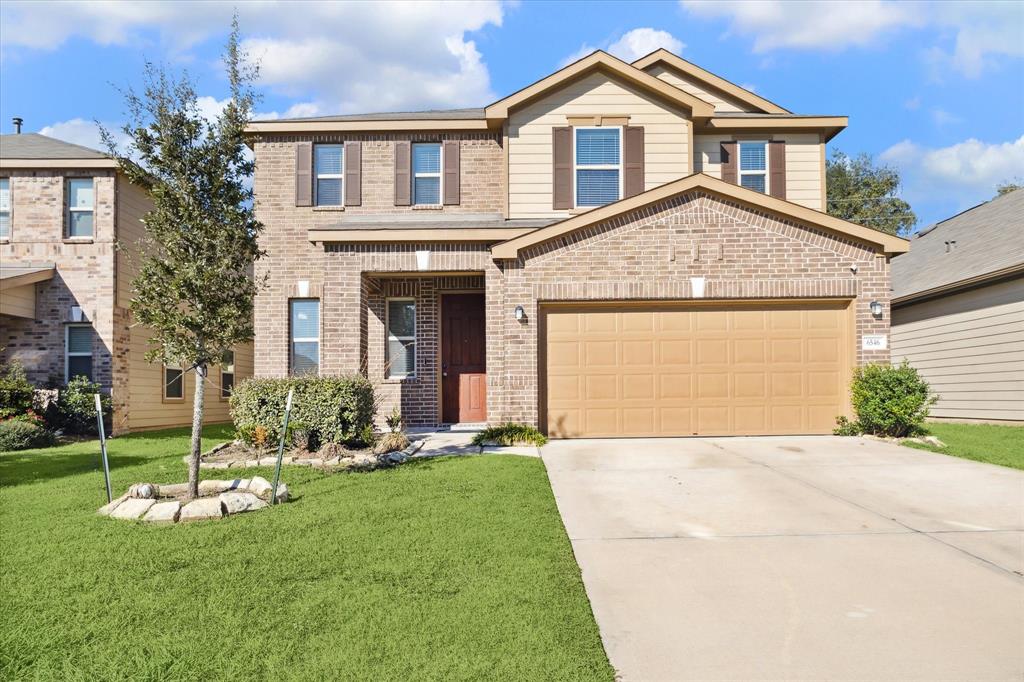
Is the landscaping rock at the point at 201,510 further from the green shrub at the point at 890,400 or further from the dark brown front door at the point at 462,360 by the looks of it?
the green shrub at the point at 890,400

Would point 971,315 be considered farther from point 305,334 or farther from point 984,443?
point 305,334

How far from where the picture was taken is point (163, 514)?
19.7ft

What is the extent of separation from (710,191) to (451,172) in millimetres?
5541

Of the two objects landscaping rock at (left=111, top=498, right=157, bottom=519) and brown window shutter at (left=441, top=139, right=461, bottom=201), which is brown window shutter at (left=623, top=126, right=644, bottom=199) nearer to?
brown window shutter at (left=441, top=139, right=461, bottom=201)

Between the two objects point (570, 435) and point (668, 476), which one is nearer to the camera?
point (668, 476)

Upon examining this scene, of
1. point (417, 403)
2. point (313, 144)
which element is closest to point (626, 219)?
point (417, 403)

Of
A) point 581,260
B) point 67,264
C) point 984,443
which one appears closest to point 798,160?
point 581,260

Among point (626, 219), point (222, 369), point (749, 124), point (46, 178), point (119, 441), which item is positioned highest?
point (749, 124)

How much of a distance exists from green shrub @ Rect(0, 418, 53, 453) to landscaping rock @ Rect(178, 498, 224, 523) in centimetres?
795

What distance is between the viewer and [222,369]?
19516 millimetres

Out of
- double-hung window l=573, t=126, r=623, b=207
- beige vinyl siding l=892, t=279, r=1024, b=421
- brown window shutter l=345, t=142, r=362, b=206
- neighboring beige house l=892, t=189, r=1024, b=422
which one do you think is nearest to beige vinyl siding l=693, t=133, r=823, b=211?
double-hung window l=573, t=126, r=623, b=207

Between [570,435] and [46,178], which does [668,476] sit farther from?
[46,178]

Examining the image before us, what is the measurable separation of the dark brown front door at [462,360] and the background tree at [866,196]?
91.1 ft

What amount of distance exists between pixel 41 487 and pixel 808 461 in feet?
32.1
